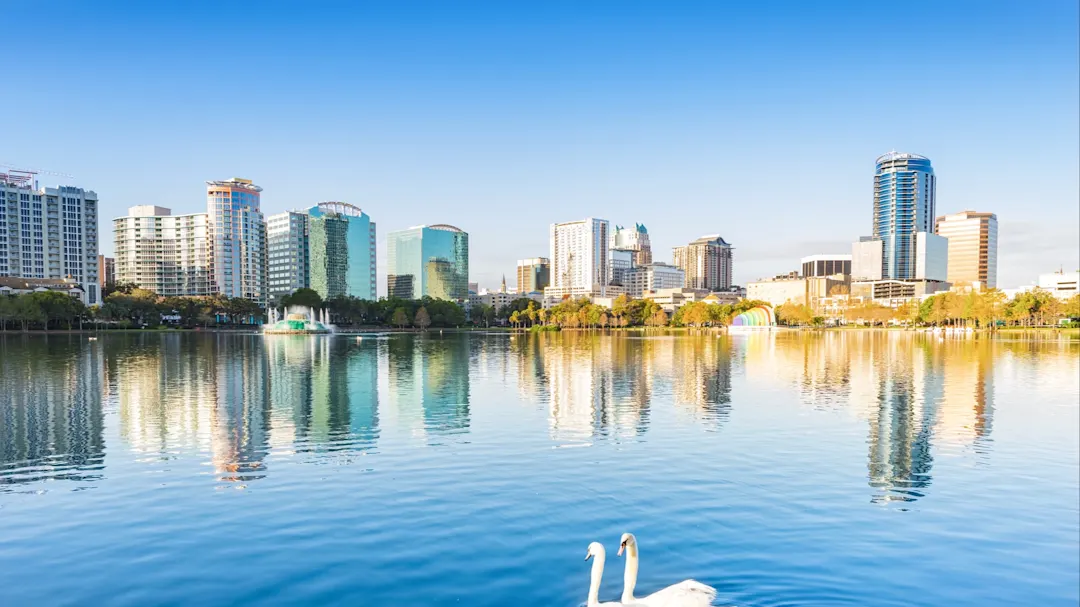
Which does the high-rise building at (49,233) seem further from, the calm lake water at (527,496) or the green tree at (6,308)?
the calm lake water at (527,496)

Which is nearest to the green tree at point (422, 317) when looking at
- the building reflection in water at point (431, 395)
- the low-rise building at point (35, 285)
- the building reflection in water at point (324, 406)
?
the low-rise building at point (35, 285)

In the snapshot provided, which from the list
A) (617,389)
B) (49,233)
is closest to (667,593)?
(617,389)

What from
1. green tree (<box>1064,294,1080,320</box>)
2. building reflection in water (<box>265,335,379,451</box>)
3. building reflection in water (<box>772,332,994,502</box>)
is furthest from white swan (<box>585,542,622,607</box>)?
green tree (<box>1064,294,1080,320</box>)

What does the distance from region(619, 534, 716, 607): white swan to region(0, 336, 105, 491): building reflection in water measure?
1543 centimetres

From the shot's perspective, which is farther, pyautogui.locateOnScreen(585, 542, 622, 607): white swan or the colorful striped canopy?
the colorful striped canopy

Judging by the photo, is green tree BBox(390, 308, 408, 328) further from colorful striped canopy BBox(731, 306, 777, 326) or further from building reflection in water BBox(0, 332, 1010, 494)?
→ building reflection in water BBox(0, 332, 1010, 494)

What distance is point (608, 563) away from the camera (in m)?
11.8

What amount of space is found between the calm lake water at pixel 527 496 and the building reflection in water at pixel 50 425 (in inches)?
6.2

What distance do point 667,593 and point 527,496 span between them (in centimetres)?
659

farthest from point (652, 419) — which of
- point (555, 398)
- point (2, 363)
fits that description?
point (2, 363)

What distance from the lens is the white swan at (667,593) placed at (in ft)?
30.9

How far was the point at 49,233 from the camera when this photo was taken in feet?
613

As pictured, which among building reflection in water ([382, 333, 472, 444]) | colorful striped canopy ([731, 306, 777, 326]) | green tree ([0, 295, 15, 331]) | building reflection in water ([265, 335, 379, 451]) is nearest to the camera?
building reflection in water ([265, 335, 379, 451])

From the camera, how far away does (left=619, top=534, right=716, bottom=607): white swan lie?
9.41 metres
